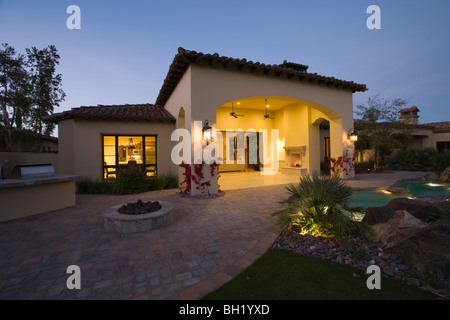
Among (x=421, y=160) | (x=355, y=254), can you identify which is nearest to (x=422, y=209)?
(x=355, y=254)

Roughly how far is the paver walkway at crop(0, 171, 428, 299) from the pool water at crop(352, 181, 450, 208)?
14.7 feet

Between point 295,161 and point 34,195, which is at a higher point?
point 295,161

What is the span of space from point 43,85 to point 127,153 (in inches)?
557

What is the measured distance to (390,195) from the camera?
793cm

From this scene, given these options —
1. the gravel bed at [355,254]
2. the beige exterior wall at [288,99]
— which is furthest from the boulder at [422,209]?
the beige exterior wall at [288,99]

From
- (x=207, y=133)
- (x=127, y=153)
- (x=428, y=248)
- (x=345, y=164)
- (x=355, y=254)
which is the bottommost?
(x=355, y=254)

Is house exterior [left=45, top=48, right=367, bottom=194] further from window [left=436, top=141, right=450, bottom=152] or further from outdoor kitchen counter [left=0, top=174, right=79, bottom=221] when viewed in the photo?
window [left=436, top=141, right=450, bottom=152]

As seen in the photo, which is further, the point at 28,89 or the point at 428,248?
the point at 28,89

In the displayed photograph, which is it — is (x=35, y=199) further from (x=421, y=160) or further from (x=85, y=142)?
(x=421, y=160)

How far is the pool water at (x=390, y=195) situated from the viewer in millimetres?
6945

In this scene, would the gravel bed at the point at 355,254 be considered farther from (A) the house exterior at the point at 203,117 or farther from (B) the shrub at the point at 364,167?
(B) the shrub at the point at 364,167

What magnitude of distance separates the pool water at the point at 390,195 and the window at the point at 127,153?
9.34m

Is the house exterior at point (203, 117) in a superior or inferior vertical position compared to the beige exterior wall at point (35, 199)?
superior

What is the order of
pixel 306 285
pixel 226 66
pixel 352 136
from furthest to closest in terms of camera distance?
pixel 352 136
pixel 226 66
pixel 306 285
